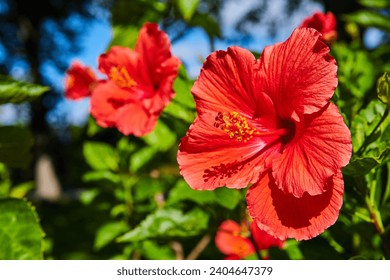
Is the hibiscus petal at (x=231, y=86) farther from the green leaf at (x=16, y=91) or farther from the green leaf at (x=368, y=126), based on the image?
the green leaf at (x=16, y=91)

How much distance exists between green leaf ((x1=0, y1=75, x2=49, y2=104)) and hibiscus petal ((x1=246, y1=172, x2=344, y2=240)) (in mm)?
589

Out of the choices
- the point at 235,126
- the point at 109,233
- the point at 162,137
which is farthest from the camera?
the point at 109,233

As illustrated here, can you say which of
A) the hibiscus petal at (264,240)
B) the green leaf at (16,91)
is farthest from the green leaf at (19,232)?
the hibiscus petal at (264,240)

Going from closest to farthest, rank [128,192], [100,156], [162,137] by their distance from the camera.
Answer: [162,137] → [128,192] → [100,156]

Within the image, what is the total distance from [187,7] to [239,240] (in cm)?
81

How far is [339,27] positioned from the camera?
3.95m

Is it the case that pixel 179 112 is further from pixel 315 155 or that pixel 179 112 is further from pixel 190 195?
pixel 315 155

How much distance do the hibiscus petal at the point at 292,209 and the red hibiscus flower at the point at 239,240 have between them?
0.53 meters

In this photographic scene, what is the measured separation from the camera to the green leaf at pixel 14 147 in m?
1.36

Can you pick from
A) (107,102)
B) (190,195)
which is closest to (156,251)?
(190,195)

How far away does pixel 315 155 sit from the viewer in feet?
3.05

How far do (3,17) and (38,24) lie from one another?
40.4 inches
